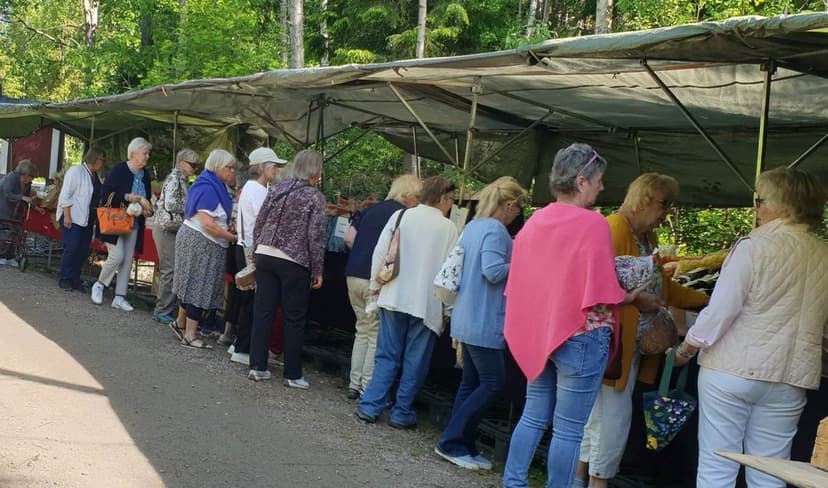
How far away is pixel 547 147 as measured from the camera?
11070 mm

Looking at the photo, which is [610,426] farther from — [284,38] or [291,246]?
[284,38]

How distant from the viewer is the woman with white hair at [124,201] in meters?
10.3

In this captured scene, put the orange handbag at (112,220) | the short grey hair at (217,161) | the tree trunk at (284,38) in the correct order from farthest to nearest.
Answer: the tree trunk at (284,38) → the orange handbag at (112,220) → the short grey hair at (217,161)

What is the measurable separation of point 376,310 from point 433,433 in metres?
0.97

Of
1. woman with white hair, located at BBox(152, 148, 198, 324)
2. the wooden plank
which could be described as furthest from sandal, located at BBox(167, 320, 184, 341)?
the wooden plank

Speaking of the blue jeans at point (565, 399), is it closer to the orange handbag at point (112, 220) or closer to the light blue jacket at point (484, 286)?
the light blue jacket at point (484, 286)

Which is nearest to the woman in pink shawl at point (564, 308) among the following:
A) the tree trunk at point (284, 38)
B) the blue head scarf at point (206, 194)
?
the blue head scarf at point (206, 194)

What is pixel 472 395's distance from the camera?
577 centimetres

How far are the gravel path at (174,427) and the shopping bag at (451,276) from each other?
3.65 feet

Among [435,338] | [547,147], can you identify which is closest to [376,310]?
[435,338]

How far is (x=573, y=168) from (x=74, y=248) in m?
8.39

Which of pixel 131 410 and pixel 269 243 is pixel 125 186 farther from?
pixel 131 410

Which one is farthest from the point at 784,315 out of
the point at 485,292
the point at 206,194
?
the point at 206,194

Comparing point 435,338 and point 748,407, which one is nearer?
point 748,407
